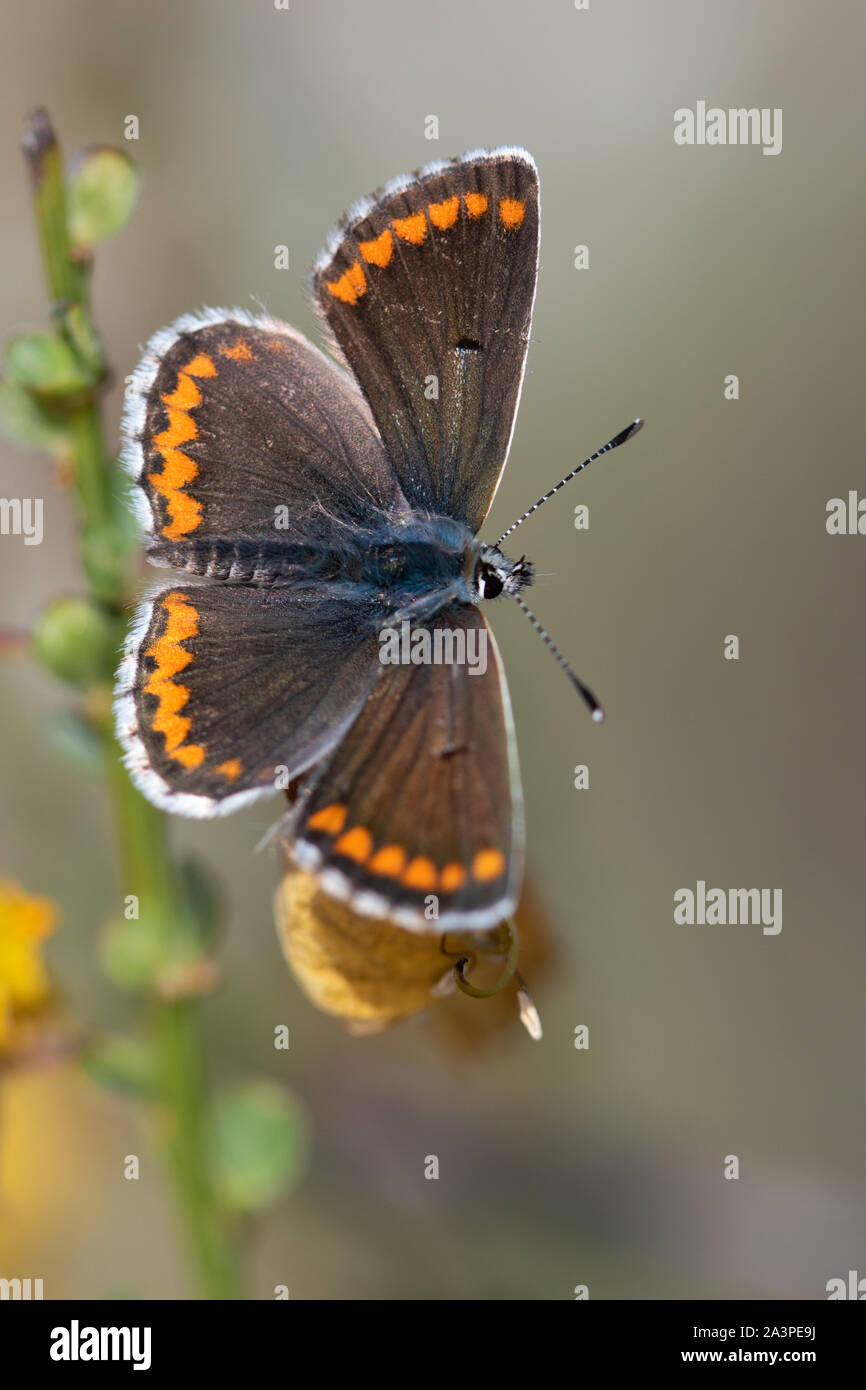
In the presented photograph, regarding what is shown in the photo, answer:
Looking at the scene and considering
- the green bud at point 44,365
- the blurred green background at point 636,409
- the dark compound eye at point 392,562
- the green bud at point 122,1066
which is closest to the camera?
the green bud at point 44,365

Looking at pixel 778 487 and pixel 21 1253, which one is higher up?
pixel 778 487

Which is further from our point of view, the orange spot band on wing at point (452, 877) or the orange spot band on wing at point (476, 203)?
the orange spot band on wing at point (476, 203)

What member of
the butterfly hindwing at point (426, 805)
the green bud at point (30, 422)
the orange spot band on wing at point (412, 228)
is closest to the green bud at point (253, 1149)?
the butterfly hindwing at point (426, 805)

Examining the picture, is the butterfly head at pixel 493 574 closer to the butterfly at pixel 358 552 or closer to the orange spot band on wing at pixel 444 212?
the butterfly at pixel 358 552

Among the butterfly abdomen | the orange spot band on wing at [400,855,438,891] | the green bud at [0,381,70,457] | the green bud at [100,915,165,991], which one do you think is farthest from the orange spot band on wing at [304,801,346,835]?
the green bud at [0,381,70,457]
